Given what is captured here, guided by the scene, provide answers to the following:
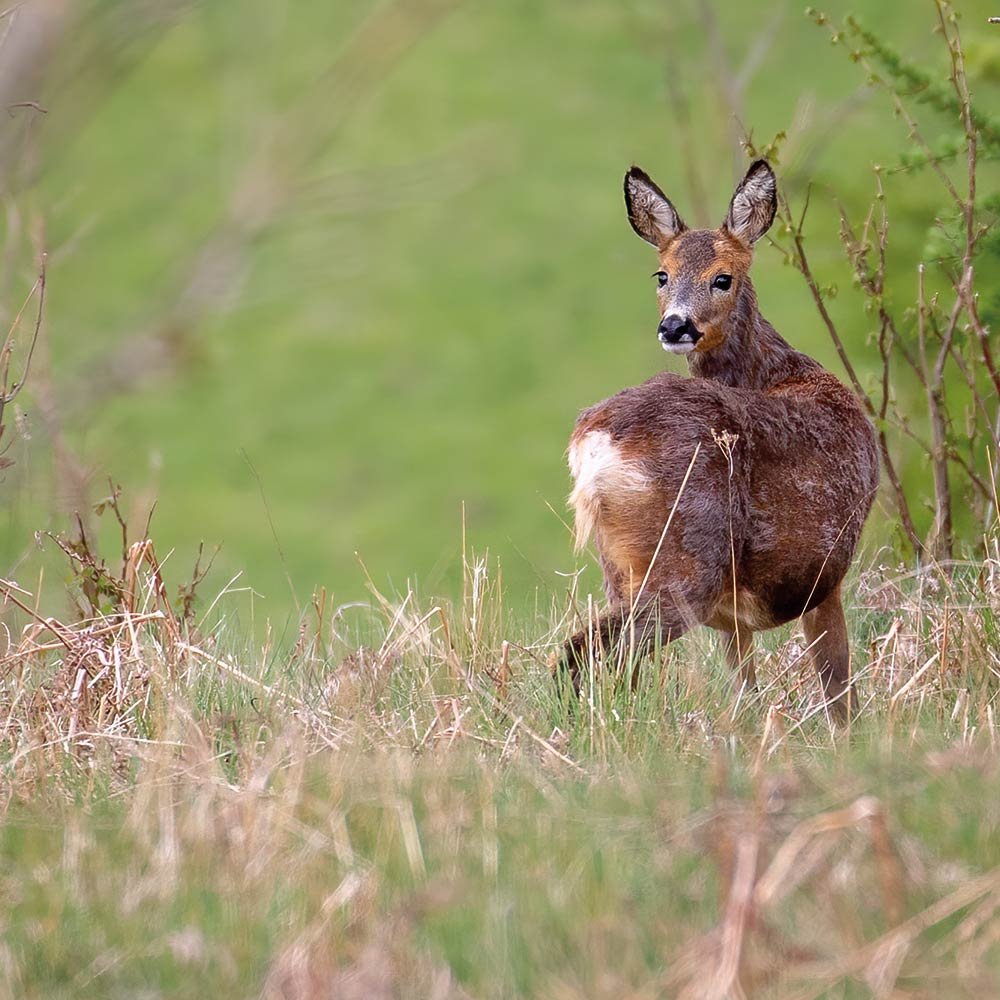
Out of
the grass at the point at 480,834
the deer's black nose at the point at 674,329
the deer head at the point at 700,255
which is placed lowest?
the grass at the point at 480,834

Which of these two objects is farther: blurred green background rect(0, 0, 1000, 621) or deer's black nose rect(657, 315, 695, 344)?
blurred green background rect(0, 0, 1000, 621)

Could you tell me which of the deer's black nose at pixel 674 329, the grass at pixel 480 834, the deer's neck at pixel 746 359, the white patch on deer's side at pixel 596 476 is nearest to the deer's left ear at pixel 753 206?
the deer's neck at pixel 746 359

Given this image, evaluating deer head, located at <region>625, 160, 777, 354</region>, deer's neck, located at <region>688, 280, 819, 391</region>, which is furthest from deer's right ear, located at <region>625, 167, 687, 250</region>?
deer's neck, located at <region>688, 280, 819, 391</region>

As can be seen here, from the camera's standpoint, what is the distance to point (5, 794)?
4.54 meters

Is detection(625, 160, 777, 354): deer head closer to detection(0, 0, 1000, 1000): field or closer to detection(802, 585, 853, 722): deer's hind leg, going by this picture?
detection(0, 0, 1000, 1000): field

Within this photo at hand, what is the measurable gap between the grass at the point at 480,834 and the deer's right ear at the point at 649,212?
183 centimetres

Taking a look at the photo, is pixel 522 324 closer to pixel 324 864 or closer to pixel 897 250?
pixel 897 250

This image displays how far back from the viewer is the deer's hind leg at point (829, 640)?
5926 millimetres

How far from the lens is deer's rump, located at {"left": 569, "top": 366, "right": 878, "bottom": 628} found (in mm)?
5418

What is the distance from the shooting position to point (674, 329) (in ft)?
19.7

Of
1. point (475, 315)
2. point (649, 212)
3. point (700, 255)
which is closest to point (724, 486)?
point (700, 255)

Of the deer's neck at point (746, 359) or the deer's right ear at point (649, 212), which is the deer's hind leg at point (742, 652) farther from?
the deer's right ear at point (649, 212)

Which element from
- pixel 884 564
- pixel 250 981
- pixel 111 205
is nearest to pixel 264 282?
pixel 111 205

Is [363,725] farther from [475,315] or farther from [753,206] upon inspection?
[475,315]
